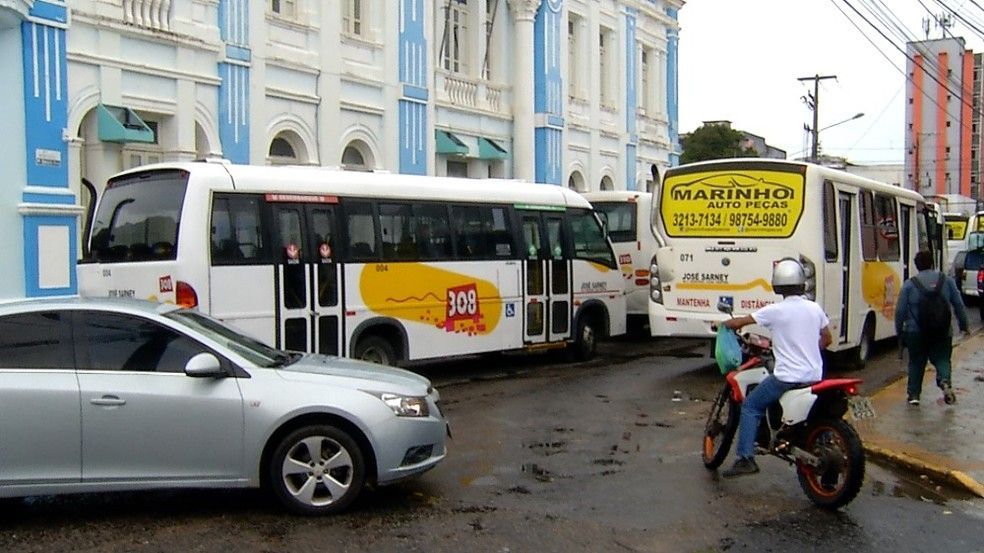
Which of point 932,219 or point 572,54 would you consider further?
point 572,54

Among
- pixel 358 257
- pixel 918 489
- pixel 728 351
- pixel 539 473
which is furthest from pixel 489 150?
pixel 918 489

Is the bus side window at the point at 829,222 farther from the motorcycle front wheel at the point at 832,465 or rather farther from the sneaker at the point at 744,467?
the motorcycle front wheel at the point at 832,465

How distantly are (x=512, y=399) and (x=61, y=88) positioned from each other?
8.69 m

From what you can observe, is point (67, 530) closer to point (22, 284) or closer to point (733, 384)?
point (733, 384)

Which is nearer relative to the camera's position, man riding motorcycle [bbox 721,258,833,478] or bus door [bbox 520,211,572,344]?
man riding motorcycle [bbox 721,258,833,478]

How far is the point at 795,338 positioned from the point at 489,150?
1933 cm

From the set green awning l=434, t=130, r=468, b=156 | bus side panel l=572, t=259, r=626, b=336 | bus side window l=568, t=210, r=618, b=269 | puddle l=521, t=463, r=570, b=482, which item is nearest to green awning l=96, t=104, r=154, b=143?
bus side window l=568, t=210, r=618, b=269

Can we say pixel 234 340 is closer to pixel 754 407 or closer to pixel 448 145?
pixel 754 407

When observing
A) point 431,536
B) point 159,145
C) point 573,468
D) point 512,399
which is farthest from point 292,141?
point 431,536

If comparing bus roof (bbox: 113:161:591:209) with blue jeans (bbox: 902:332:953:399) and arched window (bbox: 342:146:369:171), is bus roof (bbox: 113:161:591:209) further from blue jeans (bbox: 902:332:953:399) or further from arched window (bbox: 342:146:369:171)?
arched window (bbox: 342:146:369:171)

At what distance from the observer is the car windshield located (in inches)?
282

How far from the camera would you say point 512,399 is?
40.6ft

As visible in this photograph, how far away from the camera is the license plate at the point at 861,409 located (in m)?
10.7

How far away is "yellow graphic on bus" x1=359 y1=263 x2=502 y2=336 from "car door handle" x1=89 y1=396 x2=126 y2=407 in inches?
241
